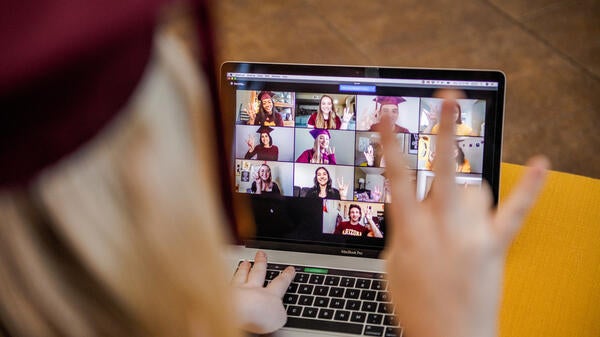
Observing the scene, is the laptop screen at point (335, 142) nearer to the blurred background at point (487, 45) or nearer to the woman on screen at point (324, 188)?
the woman on screen at point (324, 188)

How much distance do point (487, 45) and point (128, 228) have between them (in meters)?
1.80

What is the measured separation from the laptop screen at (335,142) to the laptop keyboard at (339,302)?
1.5 inches

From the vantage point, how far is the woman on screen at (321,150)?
102cm

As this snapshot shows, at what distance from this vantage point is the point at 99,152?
0.33 m

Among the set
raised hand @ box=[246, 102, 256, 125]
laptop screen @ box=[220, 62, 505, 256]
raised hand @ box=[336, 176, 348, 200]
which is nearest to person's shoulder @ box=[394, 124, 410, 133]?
laptop screen @ box=[220, 62, 505, 256]

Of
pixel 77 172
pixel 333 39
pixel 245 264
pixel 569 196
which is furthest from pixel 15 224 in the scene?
pixel 333 39

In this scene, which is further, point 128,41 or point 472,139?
point 472,139

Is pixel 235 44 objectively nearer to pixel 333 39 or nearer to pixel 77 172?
pixel 333 39

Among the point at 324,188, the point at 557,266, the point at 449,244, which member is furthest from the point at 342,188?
the point at 449,244

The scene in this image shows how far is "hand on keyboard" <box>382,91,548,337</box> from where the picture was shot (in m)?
0.53

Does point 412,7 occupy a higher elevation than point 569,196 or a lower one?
higher

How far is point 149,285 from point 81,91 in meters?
0.12

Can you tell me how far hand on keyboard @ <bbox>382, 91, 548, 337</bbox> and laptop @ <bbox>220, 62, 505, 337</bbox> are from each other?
1.34 feet

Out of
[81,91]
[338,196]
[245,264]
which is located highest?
[81,91]
